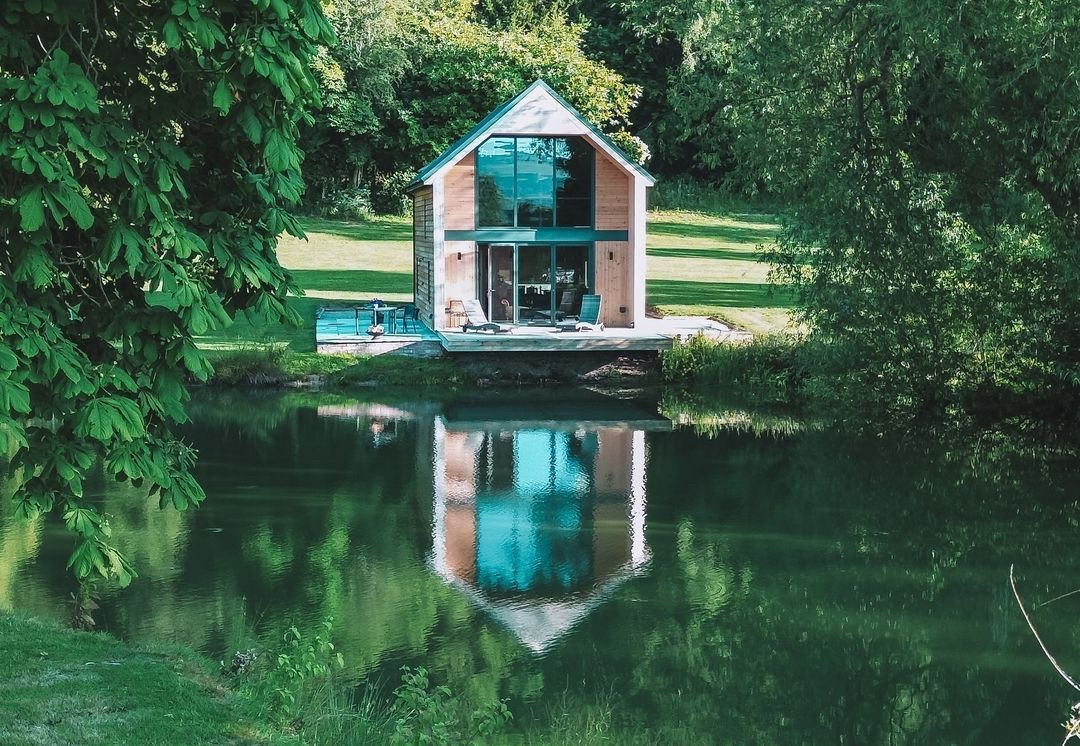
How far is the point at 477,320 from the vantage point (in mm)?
23875

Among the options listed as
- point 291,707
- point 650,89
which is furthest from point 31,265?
point 650,89

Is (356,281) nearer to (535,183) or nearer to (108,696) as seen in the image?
(535,183)

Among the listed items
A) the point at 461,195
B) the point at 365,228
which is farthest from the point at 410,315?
the point at 365,228

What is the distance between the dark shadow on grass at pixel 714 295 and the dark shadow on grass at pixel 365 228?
8956 millimetres

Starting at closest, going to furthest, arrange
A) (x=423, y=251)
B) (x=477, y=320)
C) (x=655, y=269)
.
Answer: (x=477, y=320), (x=423, y=251), (x=655, y=269)

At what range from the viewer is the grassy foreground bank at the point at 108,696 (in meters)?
5.93

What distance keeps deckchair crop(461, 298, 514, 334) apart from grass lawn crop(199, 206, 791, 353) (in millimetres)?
2908

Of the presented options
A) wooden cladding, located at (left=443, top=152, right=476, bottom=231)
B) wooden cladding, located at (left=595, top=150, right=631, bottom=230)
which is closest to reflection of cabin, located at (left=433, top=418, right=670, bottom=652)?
wooden cladding, located at (left=443, top=152, right=476, bottom=231)

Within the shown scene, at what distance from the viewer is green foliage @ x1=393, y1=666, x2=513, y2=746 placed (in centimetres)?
643

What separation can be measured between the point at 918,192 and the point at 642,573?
697 centimetres

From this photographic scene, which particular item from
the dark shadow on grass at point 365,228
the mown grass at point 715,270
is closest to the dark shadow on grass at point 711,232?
the mown grass at point 715,270

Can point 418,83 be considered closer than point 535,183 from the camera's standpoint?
No

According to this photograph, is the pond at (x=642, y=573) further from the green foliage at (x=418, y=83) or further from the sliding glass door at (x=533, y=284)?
the green foliage at (x=418, y=83)

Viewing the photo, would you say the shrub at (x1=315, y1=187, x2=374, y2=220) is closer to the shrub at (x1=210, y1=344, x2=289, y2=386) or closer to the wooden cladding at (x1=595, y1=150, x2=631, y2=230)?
the wooden cladding at (x1=595, y1=150, x2=631, y2=230)
